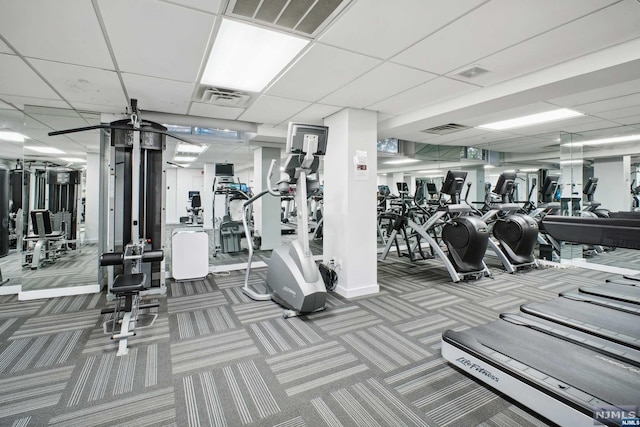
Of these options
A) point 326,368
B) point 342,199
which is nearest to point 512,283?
point 342,199

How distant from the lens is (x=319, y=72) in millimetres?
2885

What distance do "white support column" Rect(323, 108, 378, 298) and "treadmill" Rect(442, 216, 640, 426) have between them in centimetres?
180

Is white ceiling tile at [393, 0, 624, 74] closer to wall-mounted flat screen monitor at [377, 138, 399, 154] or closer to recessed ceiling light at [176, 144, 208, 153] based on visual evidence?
wall-mounted flat screen monitor at [377, 138, 399, 154]

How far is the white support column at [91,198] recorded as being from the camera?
19.3ft

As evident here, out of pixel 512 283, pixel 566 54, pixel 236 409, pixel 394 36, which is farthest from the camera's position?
pixel 512 283

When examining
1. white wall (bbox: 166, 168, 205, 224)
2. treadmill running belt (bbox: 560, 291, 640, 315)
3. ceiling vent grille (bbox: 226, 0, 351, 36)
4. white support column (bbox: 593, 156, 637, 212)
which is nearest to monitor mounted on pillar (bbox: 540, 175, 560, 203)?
white support column (bbox: 593, 156, 637, 212)

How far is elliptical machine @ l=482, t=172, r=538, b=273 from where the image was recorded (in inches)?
211

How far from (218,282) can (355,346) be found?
2834 mm

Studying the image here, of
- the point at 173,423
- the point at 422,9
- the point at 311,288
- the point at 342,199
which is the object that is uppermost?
the point at 422,9

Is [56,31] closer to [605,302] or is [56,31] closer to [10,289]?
[10,289]

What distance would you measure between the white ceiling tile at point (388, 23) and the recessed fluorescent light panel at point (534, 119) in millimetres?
3613

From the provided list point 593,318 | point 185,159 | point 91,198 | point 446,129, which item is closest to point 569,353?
point 593,318

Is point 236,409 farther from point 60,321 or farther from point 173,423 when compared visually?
point 60,321

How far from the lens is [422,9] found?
192 cm
